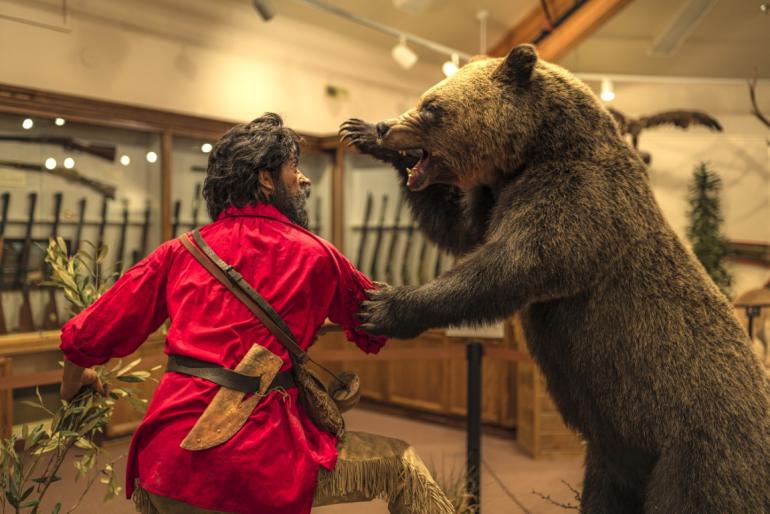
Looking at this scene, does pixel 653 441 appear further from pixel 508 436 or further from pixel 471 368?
pixel 508 436

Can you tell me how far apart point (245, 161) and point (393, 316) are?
0.56m

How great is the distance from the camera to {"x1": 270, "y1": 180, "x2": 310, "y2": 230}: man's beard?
1739mm

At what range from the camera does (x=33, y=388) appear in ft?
12.6

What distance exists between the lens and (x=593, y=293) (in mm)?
1544

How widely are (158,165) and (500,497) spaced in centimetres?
299

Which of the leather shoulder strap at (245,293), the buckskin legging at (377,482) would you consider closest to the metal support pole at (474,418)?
the buckskin legging at (377,482)

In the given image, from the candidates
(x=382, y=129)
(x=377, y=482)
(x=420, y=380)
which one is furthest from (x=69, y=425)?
(x=420, y=380)

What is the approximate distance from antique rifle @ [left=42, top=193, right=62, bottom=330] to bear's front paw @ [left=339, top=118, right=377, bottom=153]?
2823 millimetres

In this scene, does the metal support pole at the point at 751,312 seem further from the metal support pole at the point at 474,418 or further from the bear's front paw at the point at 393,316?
the bear's front paw at the point at 393,316

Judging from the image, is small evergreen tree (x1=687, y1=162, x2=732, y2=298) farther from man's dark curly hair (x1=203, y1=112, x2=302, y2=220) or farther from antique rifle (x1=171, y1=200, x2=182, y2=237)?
man's dark curly hair (x1=203, y1=112, x2=302, y2=220)

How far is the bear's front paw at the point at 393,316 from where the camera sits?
1.46 metres

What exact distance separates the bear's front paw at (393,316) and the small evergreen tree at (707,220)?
5.51 metres

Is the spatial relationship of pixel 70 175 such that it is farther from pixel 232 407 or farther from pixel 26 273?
pixel 232 407

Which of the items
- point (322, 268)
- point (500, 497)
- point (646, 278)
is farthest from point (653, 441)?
point (500, 497)
